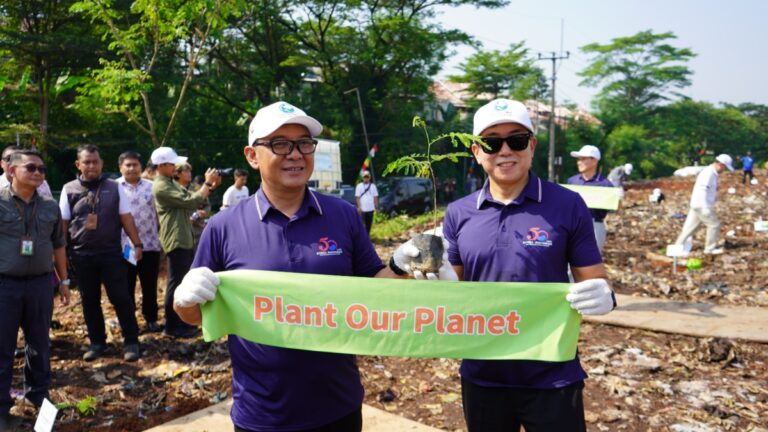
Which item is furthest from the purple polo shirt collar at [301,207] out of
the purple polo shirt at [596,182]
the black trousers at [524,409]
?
the purple polo shirt at [596,182]

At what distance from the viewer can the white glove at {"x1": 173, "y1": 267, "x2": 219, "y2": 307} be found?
2.39m

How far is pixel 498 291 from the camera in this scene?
258 centimetres

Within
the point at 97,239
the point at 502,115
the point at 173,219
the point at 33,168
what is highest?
the point at 502,115

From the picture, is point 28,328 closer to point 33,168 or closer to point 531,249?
point 33,168

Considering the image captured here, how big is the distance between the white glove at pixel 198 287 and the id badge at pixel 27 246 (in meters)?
2.74

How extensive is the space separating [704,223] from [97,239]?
32.4ft

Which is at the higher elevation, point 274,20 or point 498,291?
Answer: point 274,20

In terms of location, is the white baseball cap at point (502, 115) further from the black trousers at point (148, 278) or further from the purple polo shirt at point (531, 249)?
the black trousers at point (148, 278)

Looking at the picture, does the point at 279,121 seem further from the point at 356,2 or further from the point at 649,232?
the point at 356,2

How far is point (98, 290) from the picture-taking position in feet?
19.8

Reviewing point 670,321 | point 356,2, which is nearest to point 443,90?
point 356,2

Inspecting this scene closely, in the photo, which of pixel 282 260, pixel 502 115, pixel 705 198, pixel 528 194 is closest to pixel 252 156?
pixel 282 260

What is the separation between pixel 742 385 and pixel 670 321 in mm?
1906

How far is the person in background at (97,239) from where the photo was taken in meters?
5.81
